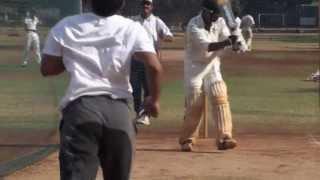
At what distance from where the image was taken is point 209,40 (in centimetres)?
1010

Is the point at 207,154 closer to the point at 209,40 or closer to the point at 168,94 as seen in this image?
the point at 209,40

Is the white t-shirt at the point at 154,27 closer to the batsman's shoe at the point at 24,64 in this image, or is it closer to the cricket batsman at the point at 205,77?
the batsman's shoe at the point at 24,64

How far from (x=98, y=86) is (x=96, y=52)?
21cm

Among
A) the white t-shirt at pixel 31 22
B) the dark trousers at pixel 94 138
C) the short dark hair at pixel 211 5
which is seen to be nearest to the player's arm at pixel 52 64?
the dark trousers at pixel 94 138

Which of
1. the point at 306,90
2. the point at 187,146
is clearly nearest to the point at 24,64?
the point at 187,146

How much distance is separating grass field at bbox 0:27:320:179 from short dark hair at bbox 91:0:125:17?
3172mm

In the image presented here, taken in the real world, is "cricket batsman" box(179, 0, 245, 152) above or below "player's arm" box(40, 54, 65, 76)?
below

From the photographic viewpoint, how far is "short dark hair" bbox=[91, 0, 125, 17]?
5508mm

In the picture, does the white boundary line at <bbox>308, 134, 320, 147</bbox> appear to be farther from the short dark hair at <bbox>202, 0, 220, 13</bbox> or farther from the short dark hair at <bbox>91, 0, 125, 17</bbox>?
the short dark hair at <bbox>91, 0, 125, 17</bbox>

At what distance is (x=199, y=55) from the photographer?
10141 mm

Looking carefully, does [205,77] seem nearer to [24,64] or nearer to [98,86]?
[24,64]

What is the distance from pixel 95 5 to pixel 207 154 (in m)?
4.81

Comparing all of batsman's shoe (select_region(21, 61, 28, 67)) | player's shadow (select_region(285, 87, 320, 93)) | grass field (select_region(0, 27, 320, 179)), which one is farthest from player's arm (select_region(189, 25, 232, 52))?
player's shadow (select_region(285, 87, 320, 93))

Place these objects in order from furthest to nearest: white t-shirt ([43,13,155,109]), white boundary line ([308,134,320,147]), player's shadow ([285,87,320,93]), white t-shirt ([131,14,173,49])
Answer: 1. player's shadow ([285,87,320,93])
2. white t-shirt ([131,14,173,49])
3. white boundary line ([308,134,320,147])
4. white t-shirt ([43,13,155,109])
